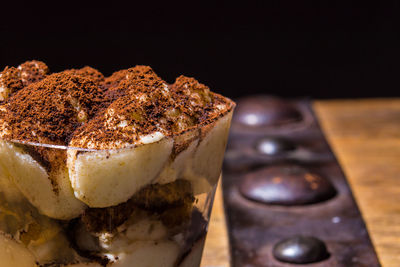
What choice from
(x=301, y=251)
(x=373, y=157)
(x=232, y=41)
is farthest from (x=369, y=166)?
(x=232, y=41)

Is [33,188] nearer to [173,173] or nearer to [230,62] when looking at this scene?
[173,173]

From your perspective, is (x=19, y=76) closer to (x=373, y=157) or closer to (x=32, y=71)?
(x=32, y=71)

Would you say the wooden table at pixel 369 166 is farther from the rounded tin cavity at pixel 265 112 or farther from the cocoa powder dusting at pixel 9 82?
the cocoa powder dusting at pixel 9 82

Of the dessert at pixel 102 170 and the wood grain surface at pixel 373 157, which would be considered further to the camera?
the wood grain surface at pixel 373 157

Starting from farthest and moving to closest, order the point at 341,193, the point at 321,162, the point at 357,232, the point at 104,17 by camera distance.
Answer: the point at 104,17
the point at 321,162
the point at 341,193
the point at 357,232

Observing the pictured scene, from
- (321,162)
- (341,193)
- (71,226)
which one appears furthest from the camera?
(321,162)

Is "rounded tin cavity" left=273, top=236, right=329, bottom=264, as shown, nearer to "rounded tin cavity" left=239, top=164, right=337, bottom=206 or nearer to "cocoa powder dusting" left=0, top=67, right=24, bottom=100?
"rounded tin cavity" left=239, top=164, right=337, bottom=206

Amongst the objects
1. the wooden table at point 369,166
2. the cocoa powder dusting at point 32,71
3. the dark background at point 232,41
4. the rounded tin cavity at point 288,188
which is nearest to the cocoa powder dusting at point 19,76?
the cocoa powder dusting at point 32,71

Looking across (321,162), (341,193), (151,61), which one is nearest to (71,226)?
(341,193)
